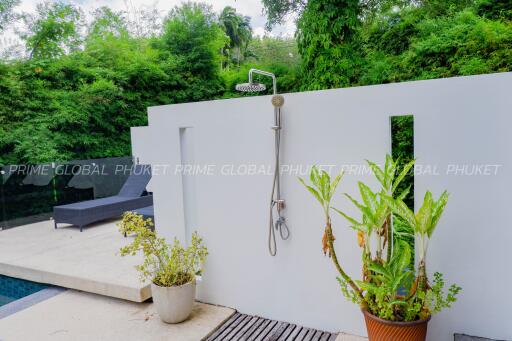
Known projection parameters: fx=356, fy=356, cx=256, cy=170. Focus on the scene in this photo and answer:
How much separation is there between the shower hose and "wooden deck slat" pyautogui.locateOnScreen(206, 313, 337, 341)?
2.10ft

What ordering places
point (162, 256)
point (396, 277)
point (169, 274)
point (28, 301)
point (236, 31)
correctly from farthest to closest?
point (236, 31), point (28, 301), point (162, 256), point (169, 274), point (396, 277)

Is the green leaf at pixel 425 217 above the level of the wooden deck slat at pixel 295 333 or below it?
above

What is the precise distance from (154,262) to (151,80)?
911 centimetres

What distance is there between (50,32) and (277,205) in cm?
1070

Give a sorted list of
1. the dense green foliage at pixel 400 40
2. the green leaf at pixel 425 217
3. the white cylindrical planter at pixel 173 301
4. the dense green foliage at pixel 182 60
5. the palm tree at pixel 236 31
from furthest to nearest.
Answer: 1. the palm tree at pixel 236 31
2. the dense green foliage at pixel 182 60
3. the dense green foliage at pixel 400 40
4. the white cylindrical planter at pixel 173 301
5. the green leaf at pixel 425 217

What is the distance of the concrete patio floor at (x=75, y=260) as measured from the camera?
3701 mm

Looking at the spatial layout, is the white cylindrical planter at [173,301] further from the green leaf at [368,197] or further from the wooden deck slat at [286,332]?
the green leaf at [368,197]

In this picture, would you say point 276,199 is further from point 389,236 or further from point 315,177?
point 389,236

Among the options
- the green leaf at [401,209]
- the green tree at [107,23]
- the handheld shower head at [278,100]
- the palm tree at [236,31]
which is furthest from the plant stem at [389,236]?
the palm tree at [236,31]

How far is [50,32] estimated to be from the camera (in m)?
10.6

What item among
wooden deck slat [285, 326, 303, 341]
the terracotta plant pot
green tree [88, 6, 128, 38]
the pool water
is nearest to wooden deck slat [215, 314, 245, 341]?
wooden deck slat [285, 326, 303, 341]

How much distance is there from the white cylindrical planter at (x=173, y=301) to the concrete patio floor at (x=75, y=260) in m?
0.44

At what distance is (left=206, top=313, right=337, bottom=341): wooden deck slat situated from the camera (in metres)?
2.95

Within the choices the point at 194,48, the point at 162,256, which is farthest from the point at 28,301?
the point at 194,48
